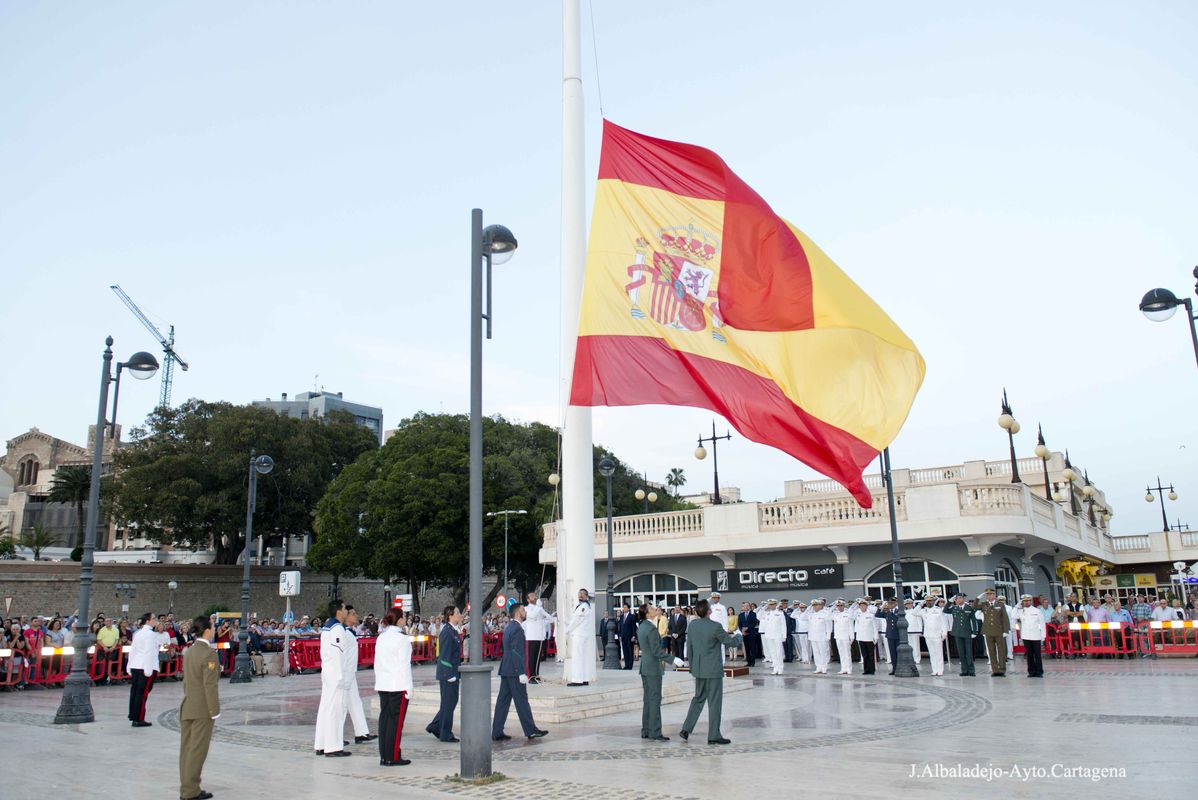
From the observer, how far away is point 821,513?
32500mm

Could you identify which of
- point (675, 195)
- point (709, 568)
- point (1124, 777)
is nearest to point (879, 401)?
point (675, 195)

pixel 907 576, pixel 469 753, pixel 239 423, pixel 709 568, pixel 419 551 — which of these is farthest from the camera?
pixel 239 423

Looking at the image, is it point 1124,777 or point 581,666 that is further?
point 581,666

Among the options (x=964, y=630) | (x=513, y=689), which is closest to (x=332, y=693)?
(x=513, y=689)

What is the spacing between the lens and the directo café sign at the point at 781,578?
32.8m

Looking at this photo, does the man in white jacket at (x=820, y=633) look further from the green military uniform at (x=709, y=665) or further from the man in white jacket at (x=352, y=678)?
the man in white jacket at (x=352, y=678)

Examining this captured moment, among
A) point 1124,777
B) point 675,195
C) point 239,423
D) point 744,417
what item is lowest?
point 1124,777

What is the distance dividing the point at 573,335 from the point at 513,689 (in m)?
6.94

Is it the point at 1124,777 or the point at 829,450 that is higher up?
the point at 829,450

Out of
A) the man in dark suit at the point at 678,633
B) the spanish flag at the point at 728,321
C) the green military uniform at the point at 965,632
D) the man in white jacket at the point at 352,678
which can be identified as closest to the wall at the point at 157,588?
the man in dark suit at the point at 678,633

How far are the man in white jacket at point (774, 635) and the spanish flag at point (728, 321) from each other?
43.4ft

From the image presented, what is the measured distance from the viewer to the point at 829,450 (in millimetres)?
12570

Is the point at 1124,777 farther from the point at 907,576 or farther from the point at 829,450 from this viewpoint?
the point at 907,576

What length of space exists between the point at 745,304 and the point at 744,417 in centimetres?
205
